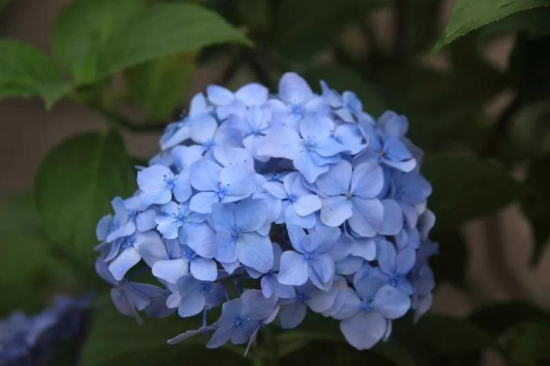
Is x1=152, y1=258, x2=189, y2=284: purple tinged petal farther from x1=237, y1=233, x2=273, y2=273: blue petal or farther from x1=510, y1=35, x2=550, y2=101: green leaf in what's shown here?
x1=510, y1=35, x2=550, y2=101: green leaf

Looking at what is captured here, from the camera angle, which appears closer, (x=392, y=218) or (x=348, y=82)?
(x=392, y=218)

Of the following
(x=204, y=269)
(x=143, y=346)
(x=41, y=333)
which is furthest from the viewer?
(x=41, y=333)

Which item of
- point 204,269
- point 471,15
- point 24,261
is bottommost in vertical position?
point 24,261

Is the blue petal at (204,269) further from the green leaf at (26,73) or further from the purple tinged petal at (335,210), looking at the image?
the green leaf at (26,73)

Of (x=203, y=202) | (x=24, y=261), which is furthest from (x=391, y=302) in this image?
(x=24, y=261)

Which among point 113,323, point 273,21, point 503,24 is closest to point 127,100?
point 273,21

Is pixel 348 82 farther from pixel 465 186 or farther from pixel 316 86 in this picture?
pixel 465 186

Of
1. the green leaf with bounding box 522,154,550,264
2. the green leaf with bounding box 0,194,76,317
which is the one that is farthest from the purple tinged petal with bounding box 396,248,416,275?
the green leaf with bounding box 0,194,76,317
